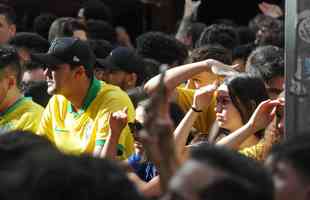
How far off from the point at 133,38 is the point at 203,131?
722 cm

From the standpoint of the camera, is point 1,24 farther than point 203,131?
Yes

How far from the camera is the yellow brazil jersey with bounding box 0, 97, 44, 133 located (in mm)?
7004

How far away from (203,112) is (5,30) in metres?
3.12

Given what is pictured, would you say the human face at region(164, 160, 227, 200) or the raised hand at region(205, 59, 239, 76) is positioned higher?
the human face at region(164, 160, 227, 200)

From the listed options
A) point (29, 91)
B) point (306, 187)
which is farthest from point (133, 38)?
point (306, 187)

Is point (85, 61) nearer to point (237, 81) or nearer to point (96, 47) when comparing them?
point (237, 81)

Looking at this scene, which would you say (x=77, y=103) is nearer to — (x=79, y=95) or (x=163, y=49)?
(x=79, y=95)

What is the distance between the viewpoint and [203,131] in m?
6.90

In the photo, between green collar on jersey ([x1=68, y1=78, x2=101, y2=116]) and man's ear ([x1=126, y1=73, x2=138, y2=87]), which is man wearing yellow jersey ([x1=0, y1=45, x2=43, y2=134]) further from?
man's ear ([x1=126, y1=73, x2=138, y2=87])

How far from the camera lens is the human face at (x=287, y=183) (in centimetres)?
360

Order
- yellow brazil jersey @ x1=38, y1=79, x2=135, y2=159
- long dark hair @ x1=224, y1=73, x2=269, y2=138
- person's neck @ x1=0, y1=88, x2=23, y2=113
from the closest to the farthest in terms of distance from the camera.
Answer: long dark hair @ x1=224, y1=73, x2=269, y2=138 → yellow brazil jersey @ x1=38, y1=79, x2=135, y2=159 → person's neck @ x1=0, y1=88, x2=23, y2=113

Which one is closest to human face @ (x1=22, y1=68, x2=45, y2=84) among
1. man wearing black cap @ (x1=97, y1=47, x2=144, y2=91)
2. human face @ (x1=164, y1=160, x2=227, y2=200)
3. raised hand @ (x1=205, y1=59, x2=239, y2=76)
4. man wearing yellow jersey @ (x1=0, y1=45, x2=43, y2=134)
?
man wearing black cap @ (x1=97, y1=47, x2=144, y2=91)

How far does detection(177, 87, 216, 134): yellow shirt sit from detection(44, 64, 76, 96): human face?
71 centimetres

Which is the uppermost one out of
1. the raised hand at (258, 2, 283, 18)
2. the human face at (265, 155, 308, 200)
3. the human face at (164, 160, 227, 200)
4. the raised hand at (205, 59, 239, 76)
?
the human face at (164, 160, 227, 200)
